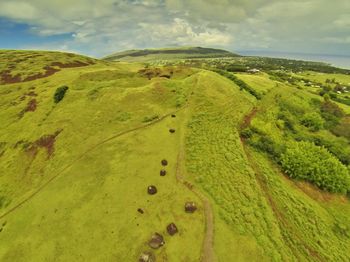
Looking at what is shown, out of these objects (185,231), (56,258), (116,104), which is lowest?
(56,258)

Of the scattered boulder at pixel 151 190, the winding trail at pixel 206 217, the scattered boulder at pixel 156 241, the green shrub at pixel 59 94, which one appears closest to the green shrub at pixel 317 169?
the winding trail at pixel 206 217

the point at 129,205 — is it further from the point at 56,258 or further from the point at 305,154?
the point at 305,154

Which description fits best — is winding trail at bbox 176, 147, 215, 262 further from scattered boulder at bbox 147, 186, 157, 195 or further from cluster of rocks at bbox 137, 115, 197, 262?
scattered boulder at bbox 147, 186, 157, 195

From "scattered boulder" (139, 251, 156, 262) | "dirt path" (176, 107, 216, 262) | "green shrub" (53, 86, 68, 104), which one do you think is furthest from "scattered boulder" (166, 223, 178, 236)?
"green shrub" (53, 86, 68, 104)

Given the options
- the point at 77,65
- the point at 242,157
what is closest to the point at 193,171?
the point at 242,157

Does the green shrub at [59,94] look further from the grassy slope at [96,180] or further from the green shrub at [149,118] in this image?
the green shrub at [149,118]

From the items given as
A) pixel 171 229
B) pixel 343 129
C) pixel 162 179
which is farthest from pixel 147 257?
pixel 343 129
